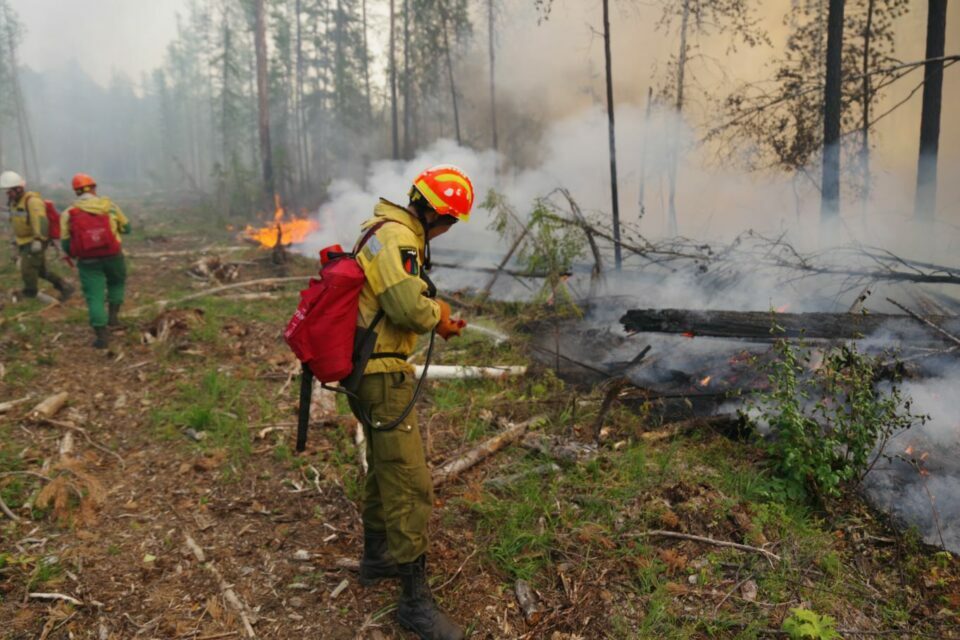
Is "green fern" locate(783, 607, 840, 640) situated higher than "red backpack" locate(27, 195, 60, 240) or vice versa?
"red backpack" locate(27, 195, 60, 240)

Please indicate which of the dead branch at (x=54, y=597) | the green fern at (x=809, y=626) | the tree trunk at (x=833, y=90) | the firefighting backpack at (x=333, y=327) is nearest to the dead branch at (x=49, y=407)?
the dead branch at (x=54, y=597)

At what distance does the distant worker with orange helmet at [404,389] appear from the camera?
2.69m

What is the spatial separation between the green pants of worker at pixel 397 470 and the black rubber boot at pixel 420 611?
10cm

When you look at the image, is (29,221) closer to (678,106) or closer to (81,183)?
(81,183)

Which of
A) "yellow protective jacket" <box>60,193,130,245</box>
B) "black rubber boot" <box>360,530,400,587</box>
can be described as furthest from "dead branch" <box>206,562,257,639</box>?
"yellow protective jacket" <box>60,193,130,245</box>

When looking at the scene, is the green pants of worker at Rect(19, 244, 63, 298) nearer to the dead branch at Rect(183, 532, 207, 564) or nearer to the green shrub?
the dead branch at Rect(183, 532, 207, 564)

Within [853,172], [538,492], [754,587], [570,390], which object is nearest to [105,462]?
[538,492]

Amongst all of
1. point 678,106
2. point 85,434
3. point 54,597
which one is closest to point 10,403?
point 85,434

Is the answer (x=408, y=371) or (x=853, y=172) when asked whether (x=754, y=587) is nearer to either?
(x=408, y=371)

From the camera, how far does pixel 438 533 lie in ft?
11.7

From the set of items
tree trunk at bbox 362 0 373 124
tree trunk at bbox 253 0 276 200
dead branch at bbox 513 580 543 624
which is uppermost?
tree trunk at bbox 362 0 373 124

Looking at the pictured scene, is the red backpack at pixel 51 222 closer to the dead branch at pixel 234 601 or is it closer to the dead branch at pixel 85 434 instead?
the dead branch at pixel 85 434

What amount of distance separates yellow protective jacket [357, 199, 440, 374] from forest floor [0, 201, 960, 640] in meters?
1.45

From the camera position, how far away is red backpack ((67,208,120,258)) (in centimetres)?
657
